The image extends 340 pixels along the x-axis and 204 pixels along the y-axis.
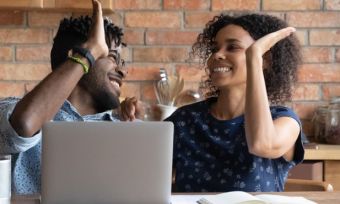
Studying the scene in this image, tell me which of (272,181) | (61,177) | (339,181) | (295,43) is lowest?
(339,181)

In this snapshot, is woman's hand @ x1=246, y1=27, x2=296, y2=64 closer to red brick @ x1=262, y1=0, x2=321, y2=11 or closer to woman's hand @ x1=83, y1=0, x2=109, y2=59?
woman's hand @ x1=83, y1=0, x2=109, y2=59

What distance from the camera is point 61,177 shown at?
1.12 metres

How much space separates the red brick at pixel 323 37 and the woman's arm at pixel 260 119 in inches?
46.8

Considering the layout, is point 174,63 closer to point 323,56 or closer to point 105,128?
point 323,56

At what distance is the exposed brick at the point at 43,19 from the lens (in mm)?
2729

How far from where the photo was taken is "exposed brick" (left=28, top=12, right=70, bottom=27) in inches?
107

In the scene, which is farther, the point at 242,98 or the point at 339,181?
the point at 339,181

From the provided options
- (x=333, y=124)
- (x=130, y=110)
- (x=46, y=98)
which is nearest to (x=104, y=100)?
(x=130, y=110)

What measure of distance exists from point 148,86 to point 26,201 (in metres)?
1.54

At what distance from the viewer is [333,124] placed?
8.54 feet

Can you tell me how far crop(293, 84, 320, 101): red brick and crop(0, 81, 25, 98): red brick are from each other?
51.9 inches

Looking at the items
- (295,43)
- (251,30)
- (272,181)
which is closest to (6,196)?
(272,181)

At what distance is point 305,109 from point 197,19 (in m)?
0.68

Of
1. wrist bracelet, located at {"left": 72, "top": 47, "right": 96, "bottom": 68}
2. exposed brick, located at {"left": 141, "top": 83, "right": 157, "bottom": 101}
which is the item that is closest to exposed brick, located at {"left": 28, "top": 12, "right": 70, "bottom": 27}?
exposed brick, located at {"left": 141, "top": 83, "right": 157, "bottom": 101}
